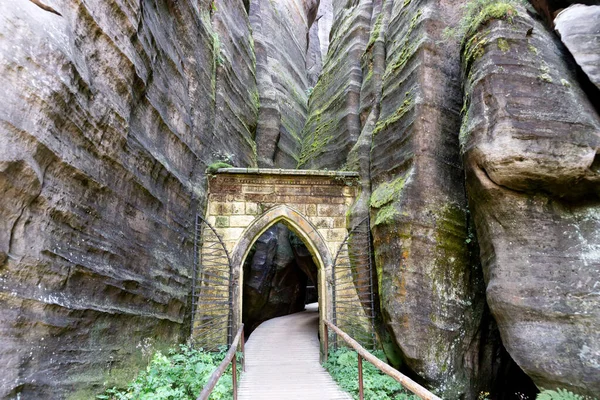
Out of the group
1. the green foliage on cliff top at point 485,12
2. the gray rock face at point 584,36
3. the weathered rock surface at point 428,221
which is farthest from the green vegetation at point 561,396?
the green foliage on cliff top at point 485,12

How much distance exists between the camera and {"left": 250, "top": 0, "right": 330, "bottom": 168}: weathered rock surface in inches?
482

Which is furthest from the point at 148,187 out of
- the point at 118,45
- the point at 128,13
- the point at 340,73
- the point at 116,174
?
the point at 340,73

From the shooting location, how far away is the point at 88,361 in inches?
152

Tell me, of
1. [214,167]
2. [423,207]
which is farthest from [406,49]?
[214,167]

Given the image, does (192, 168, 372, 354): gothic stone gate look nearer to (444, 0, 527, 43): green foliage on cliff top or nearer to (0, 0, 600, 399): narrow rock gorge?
(0, 0, 600, 399): narrow rock gorge

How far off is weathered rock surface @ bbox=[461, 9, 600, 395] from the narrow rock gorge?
22mm

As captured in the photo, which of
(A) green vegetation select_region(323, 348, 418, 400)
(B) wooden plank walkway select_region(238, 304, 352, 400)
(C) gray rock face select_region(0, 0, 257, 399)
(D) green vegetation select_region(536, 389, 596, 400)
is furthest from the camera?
(A) green vegetation select_region(323, 348, 418, 400)

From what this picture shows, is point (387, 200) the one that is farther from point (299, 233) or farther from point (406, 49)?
point (406, 49)

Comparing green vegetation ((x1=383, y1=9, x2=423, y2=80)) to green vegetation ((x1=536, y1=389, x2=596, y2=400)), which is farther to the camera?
green vegetation ((x1=383, y1=9, x2=423, y2=80))

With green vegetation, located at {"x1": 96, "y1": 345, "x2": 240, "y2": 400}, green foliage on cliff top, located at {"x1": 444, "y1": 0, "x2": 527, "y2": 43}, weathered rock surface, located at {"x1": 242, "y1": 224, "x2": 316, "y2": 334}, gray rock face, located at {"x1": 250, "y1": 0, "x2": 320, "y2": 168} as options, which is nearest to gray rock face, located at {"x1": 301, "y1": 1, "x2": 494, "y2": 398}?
green foliage on cliff top, located at {"x1": 444, "y1": 0, "x2": 527, "y2": 43}

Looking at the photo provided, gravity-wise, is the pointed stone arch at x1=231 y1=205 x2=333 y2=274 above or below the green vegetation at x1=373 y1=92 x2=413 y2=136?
below

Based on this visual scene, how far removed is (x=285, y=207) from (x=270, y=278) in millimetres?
4562

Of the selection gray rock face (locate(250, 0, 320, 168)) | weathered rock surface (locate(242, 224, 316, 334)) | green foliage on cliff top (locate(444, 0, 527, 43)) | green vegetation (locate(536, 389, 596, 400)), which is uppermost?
gray rock face (locate(250, 0, 320, 168))

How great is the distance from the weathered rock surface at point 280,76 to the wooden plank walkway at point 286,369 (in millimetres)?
5239
